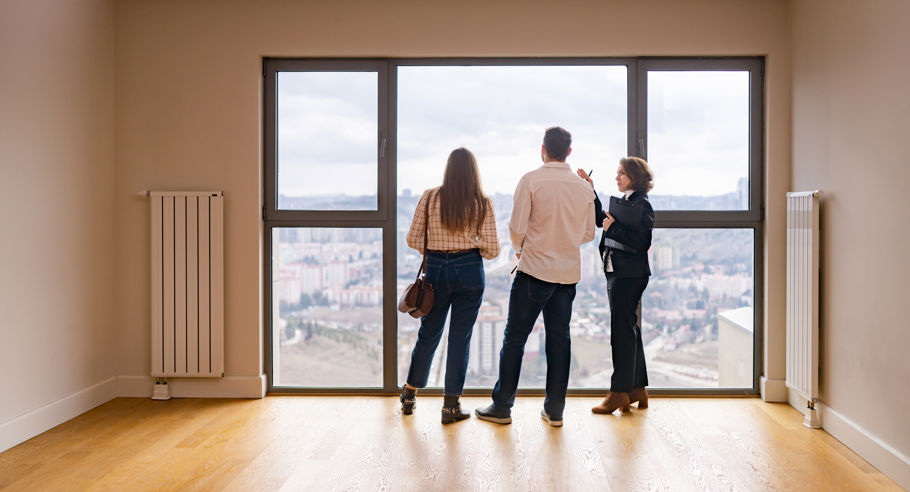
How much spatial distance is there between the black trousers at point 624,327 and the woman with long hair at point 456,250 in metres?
0.70

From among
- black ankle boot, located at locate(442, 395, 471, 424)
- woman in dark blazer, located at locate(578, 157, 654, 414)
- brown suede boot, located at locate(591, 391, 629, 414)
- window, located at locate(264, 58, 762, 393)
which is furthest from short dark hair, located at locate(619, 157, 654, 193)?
black ankle boot, located at locate(442, 395, 471, 424)

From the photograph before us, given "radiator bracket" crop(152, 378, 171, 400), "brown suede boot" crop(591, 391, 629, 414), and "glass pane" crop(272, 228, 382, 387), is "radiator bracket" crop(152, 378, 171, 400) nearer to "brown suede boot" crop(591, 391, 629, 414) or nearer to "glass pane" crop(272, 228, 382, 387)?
"glass pane" crop(272, 228, 382, 387)

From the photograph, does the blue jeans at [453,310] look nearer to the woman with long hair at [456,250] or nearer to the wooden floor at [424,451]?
the woman with long hair at [456,250]

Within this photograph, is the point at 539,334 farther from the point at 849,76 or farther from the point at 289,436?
the point at 849,76

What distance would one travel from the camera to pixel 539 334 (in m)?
4.02

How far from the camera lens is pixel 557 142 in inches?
133

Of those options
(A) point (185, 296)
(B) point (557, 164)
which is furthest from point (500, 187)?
(A) point (185, 296)

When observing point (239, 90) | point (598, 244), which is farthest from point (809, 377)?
point (239, 90)

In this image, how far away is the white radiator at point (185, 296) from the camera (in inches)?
153

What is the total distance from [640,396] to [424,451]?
1377 millimetres

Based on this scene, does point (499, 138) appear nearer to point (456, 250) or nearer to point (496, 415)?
point (456, 250)

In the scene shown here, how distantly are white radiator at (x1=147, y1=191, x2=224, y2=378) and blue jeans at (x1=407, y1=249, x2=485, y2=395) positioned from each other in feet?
4.16

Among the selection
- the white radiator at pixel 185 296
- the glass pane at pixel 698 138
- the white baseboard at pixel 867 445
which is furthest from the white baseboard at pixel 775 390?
the white radiator at pixel 185 296

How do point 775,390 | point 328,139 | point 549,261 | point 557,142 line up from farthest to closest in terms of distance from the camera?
1. point 328,139
2. point 775,390
3. point 557,142
4. point 549,261
